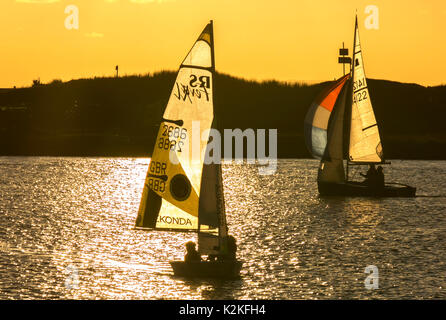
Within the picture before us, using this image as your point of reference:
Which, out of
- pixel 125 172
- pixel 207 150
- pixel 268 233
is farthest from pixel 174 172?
pixel 125 172

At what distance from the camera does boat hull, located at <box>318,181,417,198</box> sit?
7081cm

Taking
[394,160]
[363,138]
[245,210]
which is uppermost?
[394,160]

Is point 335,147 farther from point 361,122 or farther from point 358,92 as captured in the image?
point 358,92

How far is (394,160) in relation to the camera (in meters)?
190

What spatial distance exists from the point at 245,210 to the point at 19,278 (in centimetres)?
3800

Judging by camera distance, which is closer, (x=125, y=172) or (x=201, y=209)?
(x=201, y=209)

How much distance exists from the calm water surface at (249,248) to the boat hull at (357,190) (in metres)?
1.45

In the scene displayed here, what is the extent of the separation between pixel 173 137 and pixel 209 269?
17.1 feet

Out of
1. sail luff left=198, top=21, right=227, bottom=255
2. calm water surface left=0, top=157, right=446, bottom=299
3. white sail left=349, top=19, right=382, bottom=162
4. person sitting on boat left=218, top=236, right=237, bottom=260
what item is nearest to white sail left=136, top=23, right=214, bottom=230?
sail luff left=198, top=21, right=227, bottom=255

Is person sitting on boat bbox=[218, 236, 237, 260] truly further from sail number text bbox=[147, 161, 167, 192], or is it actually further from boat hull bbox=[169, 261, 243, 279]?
sail number text bbox=[147, 161, 167, 192]

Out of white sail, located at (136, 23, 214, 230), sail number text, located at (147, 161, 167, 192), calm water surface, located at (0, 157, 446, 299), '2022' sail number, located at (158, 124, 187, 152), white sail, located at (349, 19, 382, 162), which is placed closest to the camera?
white sail, located at (136, 23, 214, 230)

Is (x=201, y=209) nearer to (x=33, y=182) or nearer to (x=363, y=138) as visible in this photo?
(x=363, y=138)

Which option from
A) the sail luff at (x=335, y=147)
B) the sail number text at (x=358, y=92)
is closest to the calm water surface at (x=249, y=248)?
the sail luff at (x=335, y=147)

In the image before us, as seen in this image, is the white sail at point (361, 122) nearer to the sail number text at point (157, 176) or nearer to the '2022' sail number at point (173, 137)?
the sail number text at point (157, 176)
